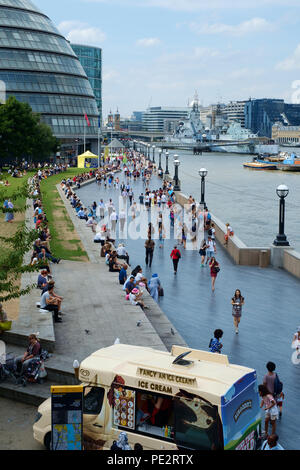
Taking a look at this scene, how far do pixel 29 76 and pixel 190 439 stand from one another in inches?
3399

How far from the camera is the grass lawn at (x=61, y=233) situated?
25.6m

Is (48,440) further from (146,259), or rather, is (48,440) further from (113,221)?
(113,221)

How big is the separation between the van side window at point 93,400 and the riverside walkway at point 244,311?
330cm

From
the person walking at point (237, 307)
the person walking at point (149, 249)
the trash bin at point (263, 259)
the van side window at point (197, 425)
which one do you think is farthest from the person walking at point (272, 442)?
the trash bin at point (263, 259)

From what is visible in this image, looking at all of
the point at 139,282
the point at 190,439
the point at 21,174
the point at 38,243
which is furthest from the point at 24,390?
the point at 21,174

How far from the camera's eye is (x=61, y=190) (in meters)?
52.6

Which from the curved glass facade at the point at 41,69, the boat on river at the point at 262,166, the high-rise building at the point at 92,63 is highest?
the high-rise building at the point at 92,63

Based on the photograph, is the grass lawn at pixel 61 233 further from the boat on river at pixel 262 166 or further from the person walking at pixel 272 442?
the boat on river at pixel 262 166

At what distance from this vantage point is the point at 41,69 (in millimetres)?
90125

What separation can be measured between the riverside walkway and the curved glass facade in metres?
66.2

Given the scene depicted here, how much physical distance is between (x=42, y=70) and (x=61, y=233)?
2551 inches

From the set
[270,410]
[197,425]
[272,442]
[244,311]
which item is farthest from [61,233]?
[272,442]

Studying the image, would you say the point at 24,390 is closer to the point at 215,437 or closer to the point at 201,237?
the point at 215,437

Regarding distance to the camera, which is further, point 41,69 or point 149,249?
point 41,69
